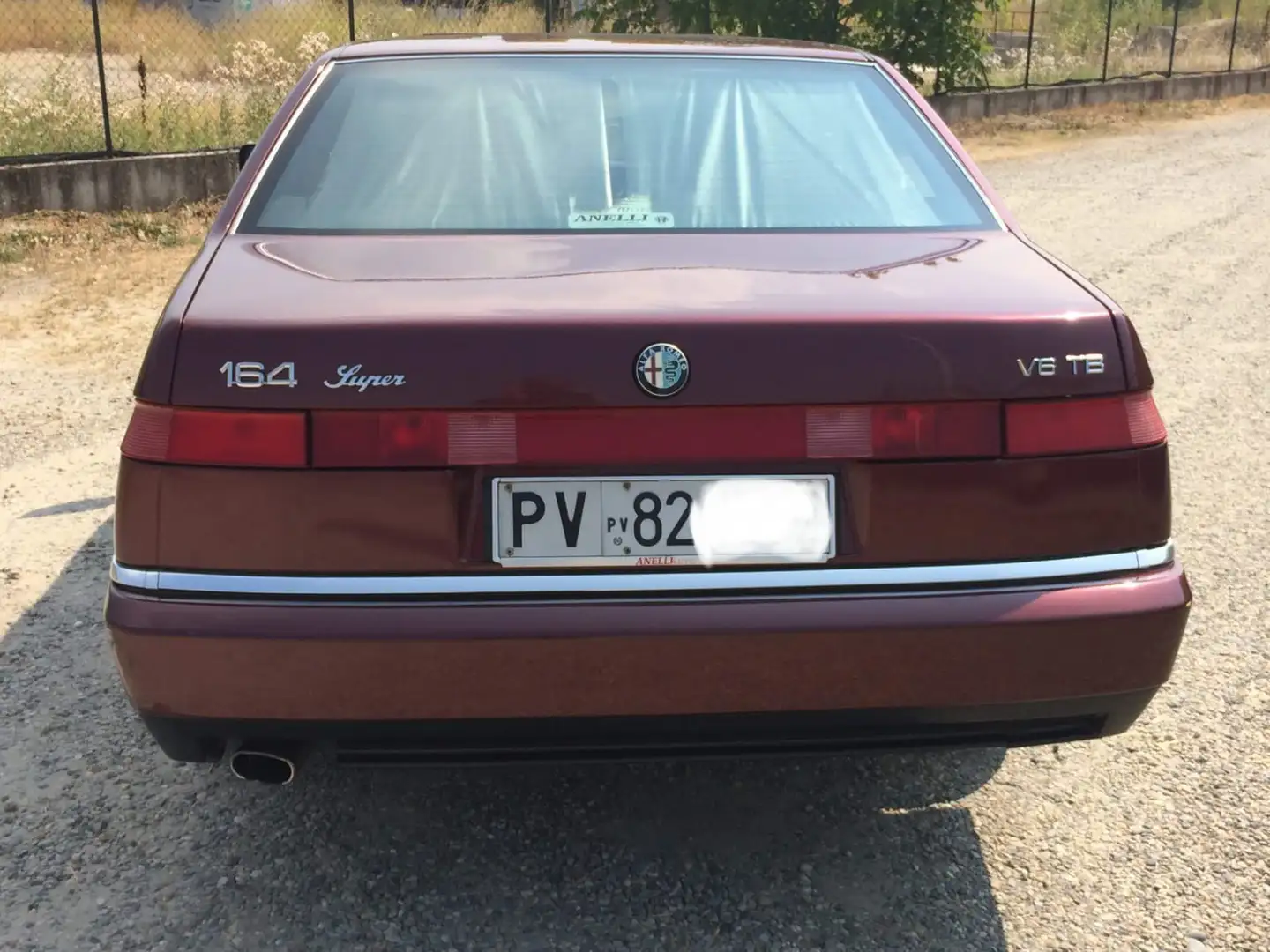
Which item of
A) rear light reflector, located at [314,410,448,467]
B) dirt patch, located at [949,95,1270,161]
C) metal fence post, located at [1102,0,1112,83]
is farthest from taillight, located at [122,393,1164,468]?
metal fence post, located at [1102,0,1112,83]

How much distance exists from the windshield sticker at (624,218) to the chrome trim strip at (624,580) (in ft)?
2.80

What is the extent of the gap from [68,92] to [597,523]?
1059 centimetres

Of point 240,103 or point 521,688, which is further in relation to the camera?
point 240,103

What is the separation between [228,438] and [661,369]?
684 mm

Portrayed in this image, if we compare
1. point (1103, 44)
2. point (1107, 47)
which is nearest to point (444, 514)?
point (1107, 47)

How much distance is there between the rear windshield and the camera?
8.45ft

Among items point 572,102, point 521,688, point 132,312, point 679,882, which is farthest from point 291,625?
point 132,312

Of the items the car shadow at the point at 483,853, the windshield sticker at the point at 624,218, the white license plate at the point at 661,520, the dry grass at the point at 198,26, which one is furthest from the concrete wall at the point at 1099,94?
the white license plate at the point at 661,520

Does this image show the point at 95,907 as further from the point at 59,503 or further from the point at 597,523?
the point at 59,503

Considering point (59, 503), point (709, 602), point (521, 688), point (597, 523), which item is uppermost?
point (597, 523)

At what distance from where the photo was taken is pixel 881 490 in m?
2.00

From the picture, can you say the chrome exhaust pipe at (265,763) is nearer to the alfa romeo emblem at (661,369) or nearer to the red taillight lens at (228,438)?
the red taillight lens at (228,438)

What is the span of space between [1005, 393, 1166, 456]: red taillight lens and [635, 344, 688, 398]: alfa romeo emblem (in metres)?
0.54

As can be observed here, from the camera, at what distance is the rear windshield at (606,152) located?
8.45 feet
